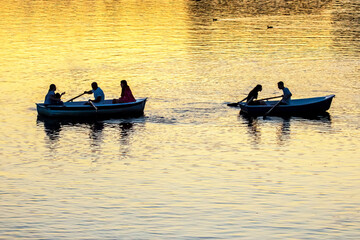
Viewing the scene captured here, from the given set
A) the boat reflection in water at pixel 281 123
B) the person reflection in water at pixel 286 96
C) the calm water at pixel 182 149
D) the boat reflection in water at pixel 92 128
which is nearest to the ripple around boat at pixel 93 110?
the boat reflection in water at pixel 92 128

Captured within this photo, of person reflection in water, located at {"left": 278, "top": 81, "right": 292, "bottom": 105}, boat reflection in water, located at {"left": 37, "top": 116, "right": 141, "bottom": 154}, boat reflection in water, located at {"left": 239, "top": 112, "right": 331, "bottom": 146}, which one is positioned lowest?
boat reflection in water, located at {"left": 239, "top": 112, "right": 331, "bottom": 146}

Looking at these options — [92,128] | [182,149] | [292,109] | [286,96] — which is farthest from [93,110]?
[292,109]

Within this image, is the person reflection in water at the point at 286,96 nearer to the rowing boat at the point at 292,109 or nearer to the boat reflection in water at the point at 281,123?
the rowing boat at the point at 292,109

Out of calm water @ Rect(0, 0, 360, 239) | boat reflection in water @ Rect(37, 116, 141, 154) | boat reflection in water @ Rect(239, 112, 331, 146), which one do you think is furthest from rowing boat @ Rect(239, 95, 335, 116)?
boat reflection in water @ Rect(37, 116, 141, 154)

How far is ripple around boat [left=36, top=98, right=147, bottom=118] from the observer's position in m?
34.0

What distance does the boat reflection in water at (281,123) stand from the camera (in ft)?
103

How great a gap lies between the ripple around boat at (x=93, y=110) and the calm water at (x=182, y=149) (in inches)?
27.7

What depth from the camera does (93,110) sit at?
34.0 metres

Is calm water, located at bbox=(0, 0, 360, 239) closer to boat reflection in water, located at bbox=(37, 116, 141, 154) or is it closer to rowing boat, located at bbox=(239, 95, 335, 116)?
boat reflection in water, located at bbox=(37, 116, 141, 154)

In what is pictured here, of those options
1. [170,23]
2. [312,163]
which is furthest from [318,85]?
[170,23]

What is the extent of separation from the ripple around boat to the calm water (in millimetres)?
704

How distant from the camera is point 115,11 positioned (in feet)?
355

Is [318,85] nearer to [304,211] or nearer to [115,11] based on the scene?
[304,211]

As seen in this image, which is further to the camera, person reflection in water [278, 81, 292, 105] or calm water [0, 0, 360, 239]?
person reflection in water [278, 81, 292, 105]
